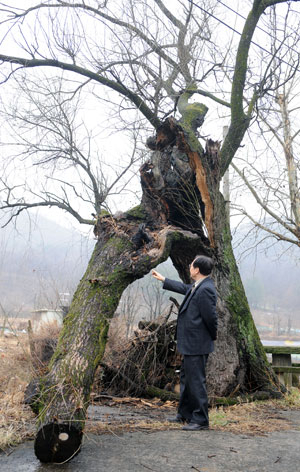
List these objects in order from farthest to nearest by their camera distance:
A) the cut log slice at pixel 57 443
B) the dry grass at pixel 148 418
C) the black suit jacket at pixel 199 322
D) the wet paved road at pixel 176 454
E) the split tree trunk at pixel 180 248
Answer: the split tree trunk at pixel 180 248 < the black suit jacket at pixel 199 322 < the dry grass at pixel 148 418 < the cut log slice at pixel 57 443 < the wet paved road at pixel 176 454

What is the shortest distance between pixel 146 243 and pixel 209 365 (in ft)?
7.49

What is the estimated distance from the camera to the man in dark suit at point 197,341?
512cm

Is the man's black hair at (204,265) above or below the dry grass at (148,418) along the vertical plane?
above

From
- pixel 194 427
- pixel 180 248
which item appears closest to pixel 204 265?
pixel 194 427

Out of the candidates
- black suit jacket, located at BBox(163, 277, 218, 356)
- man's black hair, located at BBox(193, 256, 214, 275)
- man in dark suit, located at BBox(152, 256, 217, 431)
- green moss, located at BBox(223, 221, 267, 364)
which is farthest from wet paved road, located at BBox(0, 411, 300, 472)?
green moss, located at BBox(223, 221, 267, 364)

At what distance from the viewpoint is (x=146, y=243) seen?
A: 6.58 metres

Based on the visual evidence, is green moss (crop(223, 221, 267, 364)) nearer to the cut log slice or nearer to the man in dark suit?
the man in dark suit

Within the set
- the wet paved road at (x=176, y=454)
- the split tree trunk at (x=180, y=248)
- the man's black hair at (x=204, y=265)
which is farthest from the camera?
the split tree trunk at (x=180, y=248)

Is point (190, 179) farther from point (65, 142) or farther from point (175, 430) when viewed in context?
point (65, 142)

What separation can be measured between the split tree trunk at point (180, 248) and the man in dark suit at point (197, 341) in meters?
0.93

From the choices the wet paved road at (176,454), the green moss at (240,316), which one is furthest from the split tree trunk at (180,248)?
the wet paved road at (176,454)

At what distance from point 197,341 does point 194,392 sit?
1.88 ft

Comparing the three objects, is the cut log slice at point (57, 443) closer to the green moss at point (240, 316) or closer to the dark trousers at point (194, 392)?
the dark trousers at point (194, 392)

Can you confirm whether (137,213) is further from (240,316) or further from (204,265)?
(240,316)
